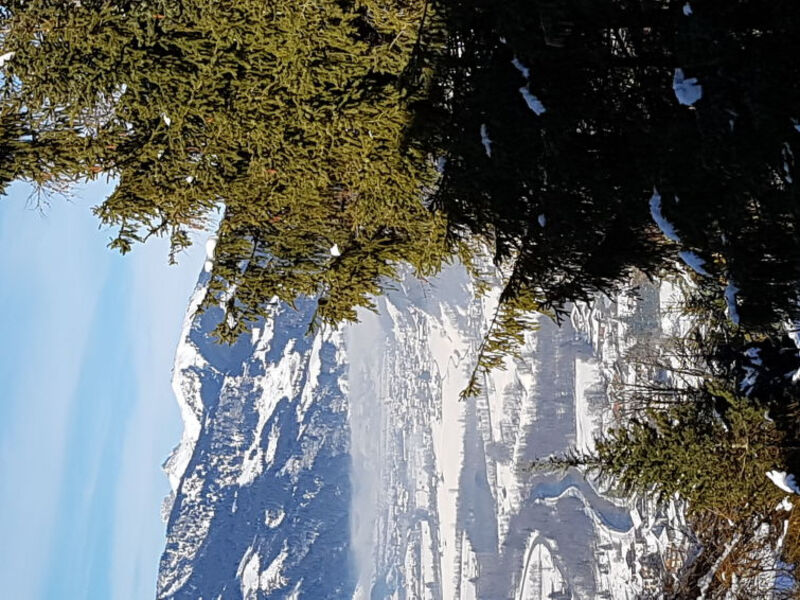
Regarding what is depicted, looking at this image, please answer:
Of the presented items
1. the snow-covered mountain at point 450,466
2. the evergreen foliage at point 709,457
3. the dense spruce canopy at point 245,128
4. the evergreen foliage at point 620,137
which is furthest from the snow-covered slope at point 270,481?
the evergreen foliage at point 620,137

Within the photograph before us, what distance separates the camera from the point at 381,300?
21.7m

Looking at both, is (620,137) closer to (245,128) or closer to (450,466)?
(245,128)

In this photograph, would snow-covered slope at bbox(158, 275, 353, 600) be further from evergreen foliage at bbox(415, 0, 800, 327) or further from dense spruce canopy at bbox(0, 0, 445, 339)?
evergreen foliage at bbox(415, 0, 800, 327)

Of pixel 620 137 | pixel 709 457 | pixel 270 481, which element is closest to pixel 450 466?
pixel 709 457

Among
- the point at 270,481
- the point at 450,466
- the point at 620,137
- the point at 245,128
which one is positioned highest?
the point at 270,481

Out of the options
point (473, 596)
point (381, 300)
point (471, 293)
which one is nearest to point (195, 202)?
point (471, 293)

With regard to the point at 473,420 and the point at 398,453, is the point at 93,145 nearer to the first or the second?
the point at 473,420

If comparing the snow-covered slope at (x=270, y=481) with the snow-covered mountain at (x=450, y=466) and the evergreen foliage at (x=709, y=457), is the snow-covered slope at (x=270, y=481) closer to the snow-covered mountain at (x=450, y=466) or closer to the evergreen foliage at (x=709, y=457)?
the snow-covered mountain at (x=450, y=466)

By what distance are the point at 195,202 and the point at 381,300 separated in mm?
13197

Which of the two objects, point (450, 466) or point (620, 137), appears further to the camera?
point (450, 466)

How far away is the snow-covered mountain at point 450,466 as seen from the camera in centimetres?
1211

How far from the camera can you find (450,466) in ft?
55.9

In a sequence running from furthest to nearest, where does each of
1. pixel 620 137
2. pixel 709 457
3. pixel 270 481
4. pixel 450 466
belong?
pixel 270 481 < pixel 450 466 < pixel 709 457 < pixel 620 137

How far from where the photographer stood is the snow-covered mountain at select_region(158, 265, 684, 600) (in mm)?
12109
